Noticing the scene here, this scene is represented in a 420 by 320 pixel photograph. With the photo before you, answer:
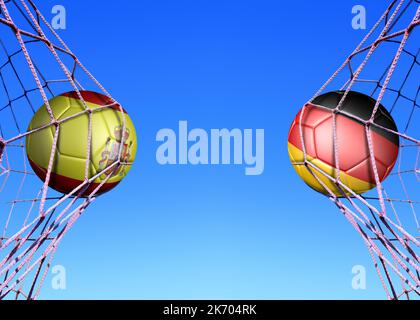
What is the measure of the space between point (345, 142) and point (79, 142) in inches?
209

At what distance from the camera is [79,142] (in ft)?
37.4

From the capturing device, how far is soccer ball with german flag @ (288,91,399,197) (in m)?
11.2

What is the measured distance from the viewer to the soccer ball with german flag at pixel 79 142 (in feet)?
37.4

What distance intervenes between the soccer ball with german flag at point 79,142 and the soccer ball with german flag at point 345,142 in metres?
3.76

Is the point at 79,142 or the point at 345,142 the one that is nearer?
the point at 345,142

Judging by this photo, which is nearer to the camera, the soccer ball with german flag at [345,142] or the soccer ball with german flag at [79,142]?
the soccer ball with german flag at [345,142]

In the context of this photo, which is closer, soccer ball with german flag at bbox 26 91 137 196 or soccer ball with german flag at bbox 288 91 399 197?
soccer ball with german flag at bbox 288 91 399 197

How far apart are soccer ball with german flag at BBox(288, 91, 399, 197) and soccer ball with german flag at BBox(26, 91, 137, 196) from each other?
12.3 feet

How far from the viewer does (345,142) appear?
1123 cm
